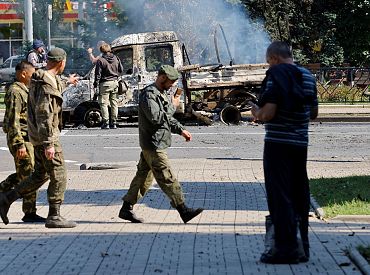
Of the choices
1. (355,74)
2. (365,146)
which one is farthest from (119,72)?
(355,74)

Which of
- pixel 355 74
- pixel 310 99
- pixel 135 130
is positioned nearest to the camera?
pixel 310 99

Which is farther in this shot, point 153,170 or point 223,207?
point 223,207

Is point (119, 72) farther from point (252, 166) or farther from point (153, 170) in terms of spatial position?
point (153, 170)

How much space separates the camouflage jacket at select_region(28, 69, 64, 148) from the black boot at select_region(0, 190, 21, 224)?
2.20ft

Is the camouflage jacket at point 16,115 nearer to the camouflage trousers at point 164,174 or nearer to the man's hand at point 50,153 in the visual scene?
the man's hand at point 50,153

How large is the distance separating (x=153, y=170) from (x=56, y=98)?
1190 mm

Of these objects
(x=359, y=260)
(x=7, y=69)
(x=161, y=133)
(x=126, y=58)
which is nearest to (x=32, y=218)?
(x=161, y=133)

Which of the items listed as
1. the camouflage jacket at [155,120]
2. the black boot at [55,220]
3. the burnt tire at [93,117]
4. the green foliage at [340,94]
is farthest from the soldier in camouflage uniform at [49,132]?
the green foliage at [340,94]

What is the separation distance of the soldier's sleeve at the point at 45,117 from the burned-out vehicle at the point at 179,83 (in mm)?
13671

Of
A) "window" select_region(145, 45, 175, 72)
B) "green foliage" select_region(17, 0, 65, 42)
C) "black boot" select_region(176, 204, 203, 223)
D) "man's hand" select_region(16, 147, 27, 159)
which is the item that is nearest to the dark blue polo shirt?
"black boot" select_region(176, 204, 203, 223)

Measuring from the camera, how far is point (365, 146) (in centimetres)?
1964

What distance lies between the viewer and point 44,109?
401 inches

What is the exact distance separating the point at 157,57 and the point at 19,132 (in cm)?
1383

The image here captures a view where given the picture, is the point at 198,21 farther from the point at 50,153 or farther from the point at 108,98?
the point at 50,153
